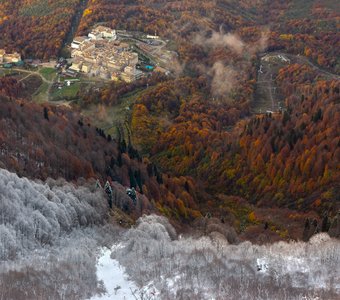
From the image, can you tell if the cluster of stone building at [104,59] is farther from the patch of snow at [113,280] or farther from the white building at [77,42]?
the patch of snow at [113,280]

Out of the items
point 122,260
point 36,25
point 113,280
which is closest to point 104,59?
point 36,25

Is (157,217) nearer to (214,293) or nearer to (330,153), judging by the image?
(214,293)

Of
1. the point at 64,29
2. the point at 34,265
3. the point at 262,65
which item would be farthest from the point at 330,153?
the point at 64,29

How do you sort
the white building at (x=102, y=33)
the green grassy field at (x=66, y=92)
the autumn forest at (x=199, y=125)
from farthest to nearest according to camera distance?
the white building at (x=102, y=33) → the green grassy field at (x=66, y=92) → the autumn forest at (x=199, y=125)

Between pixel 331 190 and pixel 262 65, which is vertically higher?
pixel 331 190

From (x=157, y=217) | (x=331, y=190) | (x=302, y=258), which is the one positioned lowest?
(x=331, y=190)

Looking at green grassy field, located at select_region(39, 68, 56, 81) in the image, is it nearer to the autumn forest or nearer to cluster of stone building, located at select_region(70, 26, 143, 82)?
cluster of stone building, located at select_region(70, 26, 143, 82)

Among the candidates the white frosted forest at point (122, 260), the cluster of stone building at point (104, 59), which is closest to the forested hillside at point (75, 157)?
the white frosted forest at point (122, 260)
